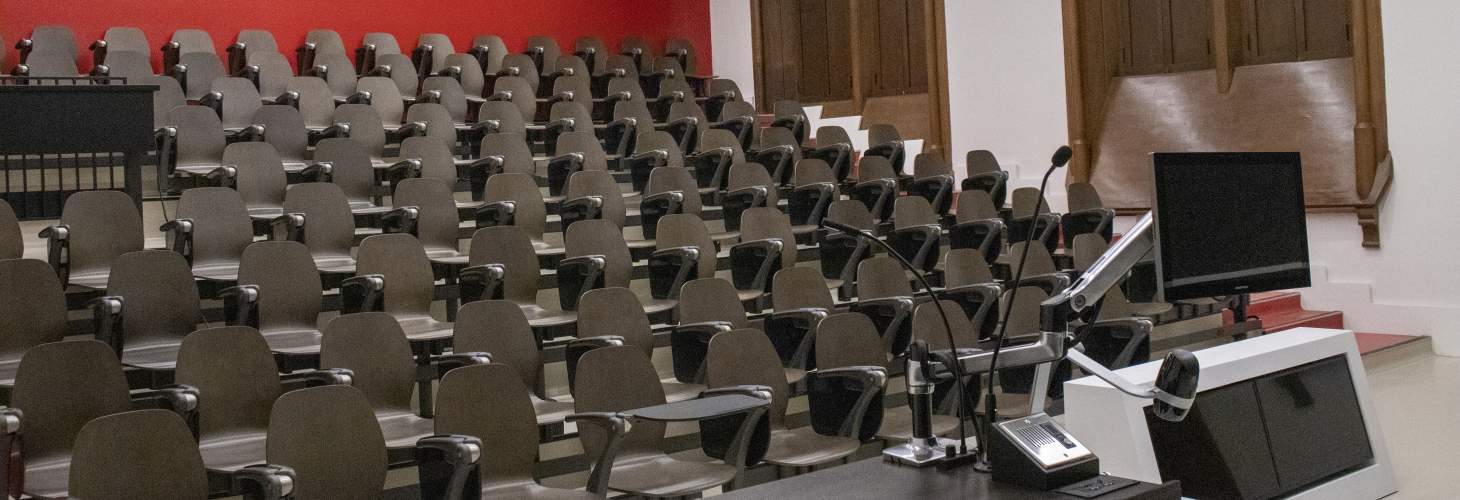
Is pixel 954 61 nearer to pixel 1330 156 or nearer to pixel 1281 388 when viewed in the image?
pixel 1330 156

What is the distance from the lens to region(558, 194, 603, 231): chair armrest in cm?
365

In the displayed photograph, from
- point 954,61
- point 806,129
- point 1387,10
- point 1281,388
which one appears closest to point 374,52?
point 806,129

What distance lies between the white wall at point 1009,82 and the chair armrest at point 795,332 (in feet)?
7.73

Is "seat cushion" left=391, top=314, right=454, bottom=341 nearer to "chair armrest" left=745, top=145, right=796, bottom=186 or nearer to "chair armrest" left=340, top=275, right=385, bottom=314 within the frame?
"chair armrest" left=340, top=275, right=385, bottom=314

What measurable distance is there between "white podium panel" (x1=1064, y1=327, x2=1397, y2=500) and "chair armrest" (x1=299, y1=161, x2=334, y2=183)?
7.51 ft

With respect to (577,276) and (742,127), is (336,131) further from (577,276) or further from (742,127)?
(742,127)

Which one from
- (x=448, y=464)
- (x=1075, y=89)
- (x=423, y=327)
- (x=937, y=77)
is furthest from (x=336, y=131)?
(x=1075, y=89)

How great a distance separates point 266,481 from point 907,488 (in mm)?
995

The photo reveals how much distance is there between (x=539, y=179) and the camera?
4.47m

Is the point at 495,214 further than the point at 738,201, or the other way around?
the point at 738,201

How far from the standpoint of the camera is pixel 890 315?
125 inches

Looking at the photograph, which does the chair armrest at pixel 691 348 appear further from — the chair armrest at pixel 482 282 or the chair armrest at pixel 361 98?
the chair armrest at pixel 361 98

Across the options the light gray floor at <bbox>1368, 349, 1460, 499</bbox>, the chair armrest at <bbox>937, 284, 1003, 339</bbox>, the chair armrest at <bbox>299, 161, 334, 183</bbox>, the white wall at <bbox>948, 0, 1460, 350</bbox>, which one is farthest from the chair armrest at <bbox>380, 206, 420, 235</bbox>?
the white wall at <bbox>948, 0, 1460, 350</bbox>

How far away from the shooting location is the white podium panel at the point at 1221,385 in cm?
196
